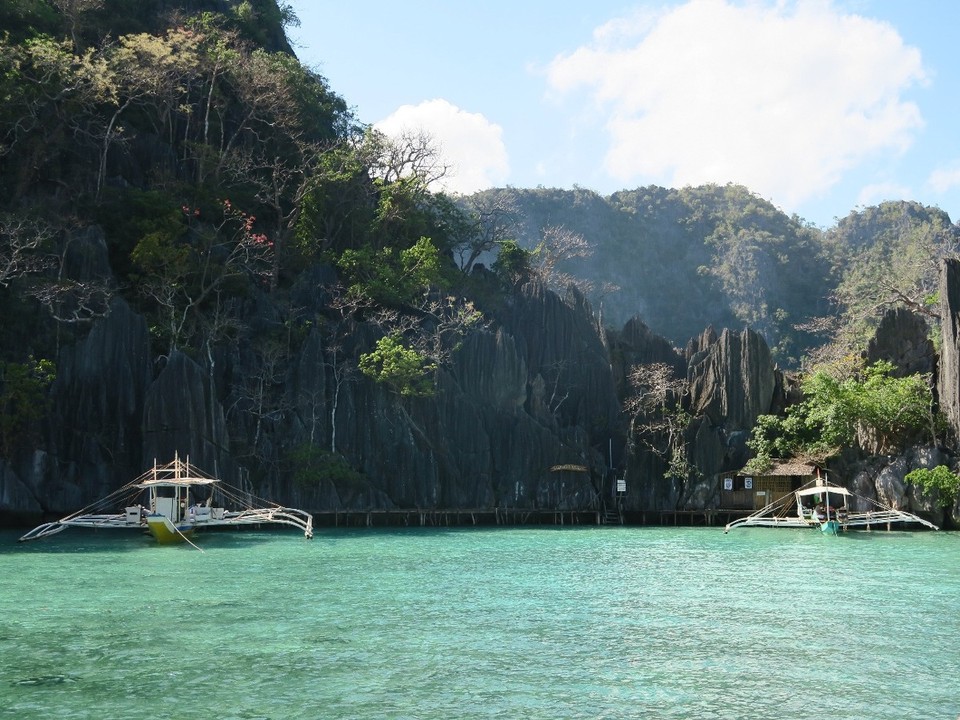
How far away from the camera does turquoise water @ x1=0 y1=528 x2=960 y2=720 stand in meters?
13.0

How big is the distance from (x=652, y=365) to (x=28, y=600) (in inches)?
1538

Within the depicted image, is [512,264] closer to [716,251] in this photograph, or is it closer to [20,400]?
[20,400]

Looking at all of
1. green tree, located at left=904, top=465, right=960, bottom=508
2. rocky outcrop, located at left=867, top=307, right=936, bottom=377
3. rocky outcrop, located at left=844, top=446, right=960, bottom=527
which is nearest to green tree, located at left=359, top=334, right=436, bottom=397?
rocky outcrop, located at left=844, top=446, right=960, bottom=527

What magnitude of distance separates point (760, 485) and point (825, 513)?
16.7 ft

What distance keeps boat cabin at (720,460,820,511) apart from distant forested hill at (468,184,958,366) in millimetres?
41878

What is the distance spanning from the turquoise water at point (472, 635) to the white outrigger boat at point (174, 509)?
3024mm

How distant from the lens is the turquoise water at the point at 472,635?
1300 cm

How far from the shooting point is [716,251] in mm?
105625

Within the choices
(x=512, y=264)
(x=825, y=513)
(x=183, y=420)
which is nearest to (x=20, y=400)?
(x=183, y=420)

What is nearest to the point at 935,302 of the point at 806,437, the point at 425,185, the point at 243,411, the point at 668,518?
the point at 806,437

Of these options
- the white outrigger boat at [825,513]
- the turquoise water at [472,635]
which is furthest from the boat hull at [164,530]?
the white outrigger boat at [825,513]

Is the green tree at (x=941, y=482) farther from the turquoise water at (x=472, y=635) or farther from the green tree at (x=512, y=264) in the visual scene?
the green tree at (x=512, y=264)

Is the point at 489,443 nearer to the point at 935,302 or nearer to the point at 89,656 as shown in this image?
the point at 935,302

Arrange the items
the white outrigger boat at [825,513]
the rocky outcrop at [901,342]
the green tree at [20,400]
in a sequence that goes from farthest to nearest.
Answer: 1. the rocky outcrop at [901,342]
2. the white outrigger boat at [825,513]
3. the green tree at [20,400]
